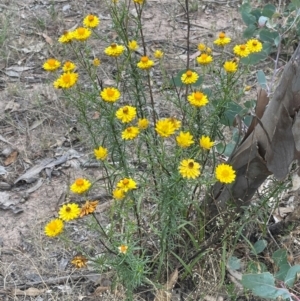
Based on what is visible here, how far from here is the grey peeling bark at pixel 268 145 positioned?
1863mm

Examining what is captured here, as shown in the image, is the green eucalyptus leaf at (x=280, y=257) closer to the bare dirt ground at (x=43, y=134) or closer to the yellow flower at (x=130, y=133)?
the bare dirt ground at (x=43, y=134)

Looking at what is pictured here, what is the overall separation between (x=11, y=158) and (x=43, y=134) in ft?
0.73

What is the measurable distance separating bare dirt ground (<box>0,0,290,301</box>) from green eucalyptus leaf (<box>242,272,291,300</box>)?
0.37 metres

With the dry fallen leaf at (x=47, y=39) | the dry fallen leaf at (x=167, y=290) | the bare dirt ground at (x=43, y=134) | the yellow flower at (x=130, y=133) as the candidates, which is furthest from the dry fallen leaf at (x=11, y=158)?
the yellow flower at (x=130, y=133)

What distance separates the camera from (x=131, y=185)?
5.68ft

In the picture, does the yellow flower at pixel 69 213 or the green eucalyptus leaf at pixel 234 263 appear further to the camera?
the green eucalyptus leaf at pixel 234 263

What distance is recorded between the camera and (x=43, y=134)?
3.03 meters

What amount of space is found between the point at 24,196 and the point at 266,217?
3.78ft

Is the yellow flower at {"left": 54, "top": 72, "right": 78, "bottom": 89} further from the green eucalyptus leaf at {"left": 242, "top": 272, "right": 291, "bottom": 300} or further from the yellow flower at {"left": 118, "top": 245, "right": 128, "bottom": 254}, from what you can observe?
the green eucalyptus leaf at {"left": 242, "top": 272, "right": 291, "bottom": 300}

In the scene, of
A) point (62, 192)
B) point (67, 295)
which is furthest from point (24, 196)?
point (67, 295)

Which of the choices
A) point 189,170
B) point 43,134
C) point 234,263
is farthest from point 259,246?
point 43,134

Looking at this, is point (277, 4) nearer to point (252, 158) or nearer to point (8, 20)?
point (8, 20)

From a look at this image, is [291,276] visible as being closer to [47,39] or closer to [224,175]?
[224,175]

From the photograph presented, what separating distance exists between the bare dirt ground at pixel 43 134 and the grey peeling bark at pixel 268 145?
35 centimetres
